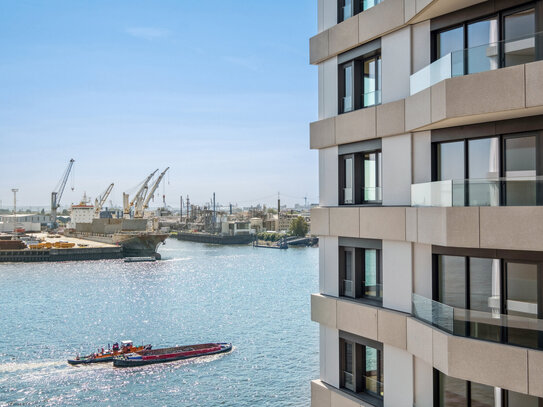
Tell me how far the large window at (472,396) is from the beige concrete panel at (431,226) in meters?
2.35

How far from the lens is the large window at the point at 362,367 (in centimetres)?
1069

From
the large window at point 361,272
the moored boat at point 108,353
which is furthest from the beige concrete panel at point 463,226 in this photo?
the moored boat at point 108,353

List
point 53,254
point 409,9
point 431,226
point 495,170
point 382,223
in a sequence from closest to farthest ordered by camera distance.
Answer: point 495,170 < point 431,226 < point 409,9 < point 382,223 < point 53,254

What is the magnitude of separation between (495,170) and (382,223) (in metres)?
2.53

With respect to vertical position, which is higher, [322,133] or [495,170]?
[322,133]

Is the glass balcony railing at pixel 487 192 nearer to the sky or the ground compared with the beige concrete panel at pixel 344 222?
nearer to the sky

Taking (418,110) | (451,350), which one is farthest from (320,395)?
(418,110)

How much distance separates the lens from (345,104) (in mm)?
12016

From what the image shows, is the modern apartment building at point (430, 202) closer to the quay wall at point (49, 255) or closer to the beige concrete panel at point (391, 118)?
the beige concrete panel at point (391, 118)

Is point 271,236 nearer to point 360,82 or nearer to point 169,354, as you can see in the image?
point 169,354

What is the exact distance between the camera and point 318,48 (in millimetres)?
12578

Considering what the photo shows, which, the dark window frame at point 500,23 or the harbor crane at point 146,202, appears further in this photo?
the harbor crane at point 146,202

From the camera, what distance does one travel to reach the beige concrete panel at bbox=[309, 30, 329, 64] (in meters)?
12.4

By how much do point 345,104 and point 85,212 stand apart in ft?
583
